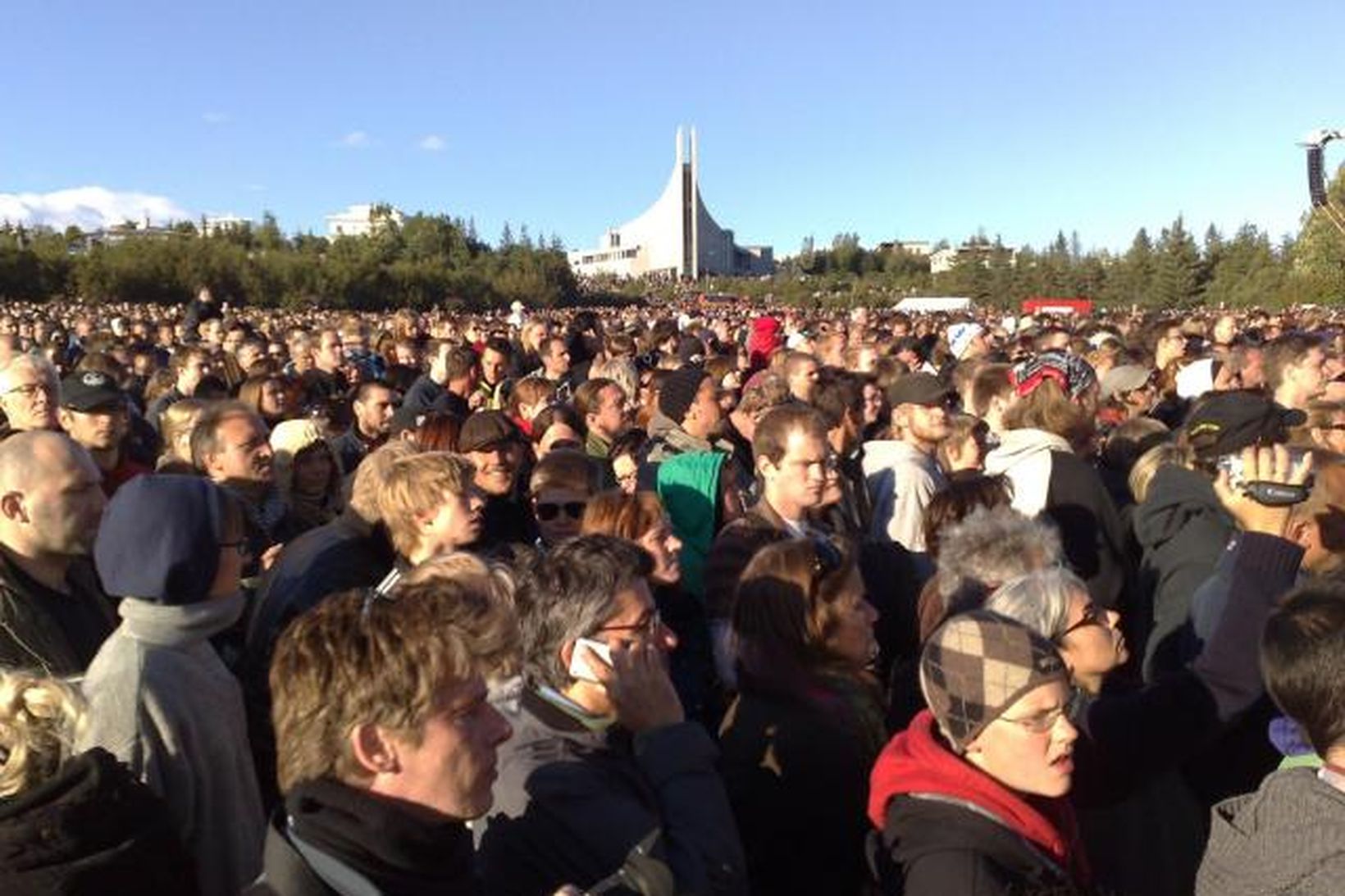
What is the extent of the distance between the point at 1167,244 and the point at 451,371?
62499 millimetres

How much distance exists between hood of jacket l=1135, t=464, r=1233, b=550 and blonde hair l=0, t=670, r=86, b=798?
3.55m

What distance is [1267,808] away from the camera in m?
2.14

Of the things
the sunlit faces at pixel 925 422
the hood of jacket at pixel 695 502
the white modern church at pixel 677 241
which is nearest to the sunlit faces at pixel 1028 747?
the hood of jacket at pixel 695 502

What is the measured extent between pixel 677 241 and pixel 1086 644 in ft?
377

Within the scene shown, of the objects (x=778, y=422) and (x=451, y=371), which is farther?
(x=451, y=371)

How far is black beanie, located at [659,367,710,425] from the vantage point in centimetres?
638

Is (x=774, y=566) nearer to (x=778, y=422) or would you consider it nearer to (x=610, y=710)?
(x=610, y=710)

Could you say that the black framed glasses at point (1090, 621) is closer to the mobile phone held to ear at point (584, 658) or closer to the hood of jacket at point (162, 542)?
the mobile phone held to ear at point (584, 658)

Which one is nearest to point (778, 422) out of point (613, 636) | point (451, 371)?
point (613, 636)

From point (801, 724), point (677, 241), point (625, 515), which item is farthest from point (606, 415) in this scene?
point (677, 241)

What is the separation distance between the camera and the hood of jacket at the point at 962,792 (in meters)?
2.21

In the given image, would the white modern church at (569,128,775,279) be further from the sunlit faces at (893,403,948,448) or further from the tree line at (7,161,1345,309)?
the sunlit faces at (893,403,948,448)

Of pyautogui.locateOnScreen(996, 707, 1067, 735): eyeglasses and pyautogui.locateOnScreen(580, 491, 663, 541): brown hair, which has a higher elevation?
pyautogui.locateOnScreen(580, 491, 663, 541): brown hair

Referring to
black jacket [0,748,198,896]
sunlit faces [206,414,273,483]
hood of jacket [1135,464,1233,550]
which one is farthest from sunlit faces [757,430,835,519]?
black jacket [0,748,198,896]
